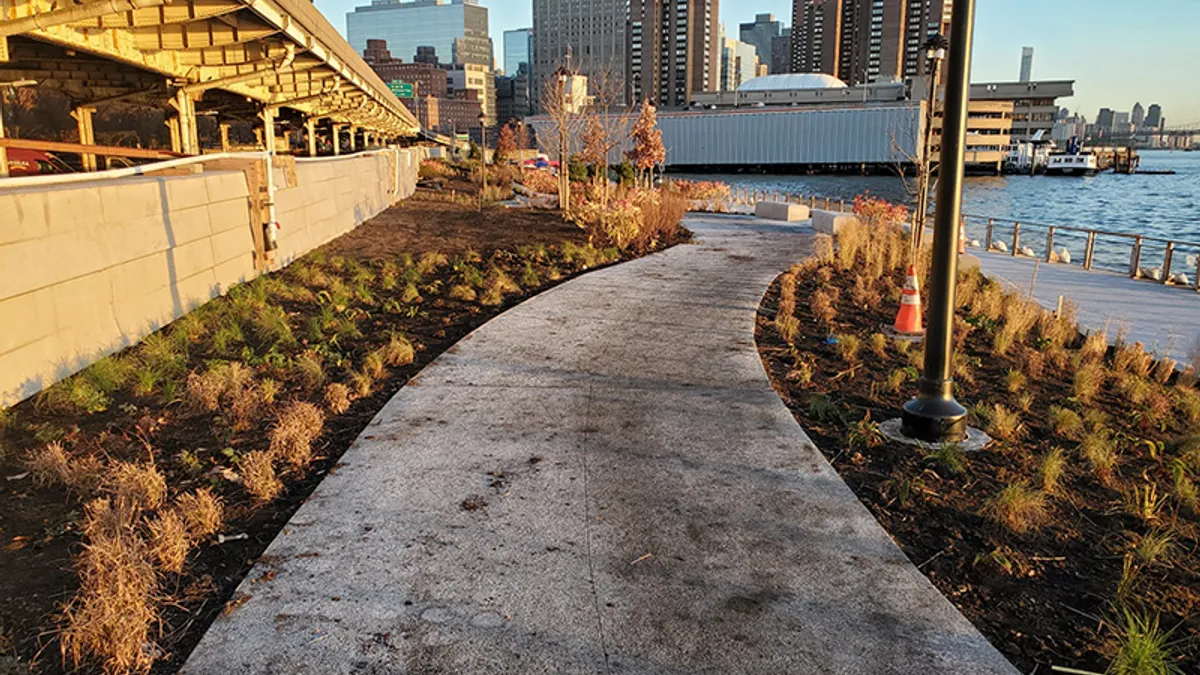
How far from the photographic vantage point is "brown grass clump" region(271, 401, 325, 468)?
18.0 feet

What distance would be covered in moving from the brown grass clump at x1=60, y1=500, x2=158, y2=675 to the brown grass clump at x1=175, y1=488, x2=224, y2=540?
1.17ft

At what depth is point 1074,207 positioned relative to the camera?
74.1 metres

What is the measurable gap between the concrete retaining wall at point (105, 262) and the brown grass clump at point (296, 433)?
6.52ft

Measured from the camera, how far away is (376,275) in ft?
39.6

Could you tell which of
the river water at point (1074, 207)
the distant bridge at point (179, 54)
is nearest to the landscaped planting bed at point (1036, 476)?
the distant bridge at point (179, 54)

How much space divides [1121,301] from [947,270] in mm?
11943

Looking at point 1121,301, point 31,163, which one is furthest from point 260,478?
point 1121,301

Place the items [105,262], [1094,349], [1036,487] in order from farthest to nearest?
[1094,349] → [105,262] → [1036,487]

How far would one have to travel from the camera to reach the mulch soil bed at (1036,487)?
149 inches

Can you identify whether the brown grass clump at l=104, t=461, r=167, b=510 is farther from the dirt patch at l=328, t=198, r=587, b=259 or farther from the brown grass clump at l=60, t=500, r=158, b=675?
the dirt patch at l=328, t=198, r=587, b=259

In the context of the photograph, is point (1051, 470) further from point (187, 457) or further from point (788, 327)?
point (187, 457)

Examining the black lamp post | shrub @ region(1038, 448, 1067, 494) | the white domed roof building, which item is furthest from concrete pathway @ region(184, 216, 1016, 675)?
the white domed roof building

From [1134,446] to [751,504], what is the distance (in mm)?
3469

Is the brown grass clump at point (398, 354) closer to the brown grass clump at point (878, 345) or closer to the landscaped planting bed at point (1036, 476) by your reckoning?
the landscaped planting bed at point (1036, 476)
